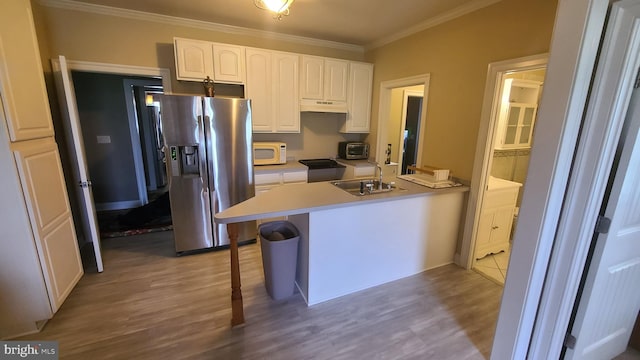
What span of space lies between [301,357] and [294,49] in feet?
12.0

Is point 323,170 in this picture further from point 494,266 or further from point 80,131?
point 80,131

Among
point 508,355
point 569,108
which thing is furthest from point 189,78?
point 508,355

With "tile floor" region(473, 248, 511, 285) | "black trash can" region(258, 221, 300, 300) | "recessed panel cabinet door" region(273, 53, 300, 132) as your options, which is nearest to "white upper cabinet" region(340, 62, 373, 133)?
"recessed panel cabinet door" region(273, 53, 300, 132)

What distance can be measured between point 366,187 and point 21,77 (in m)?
2.78

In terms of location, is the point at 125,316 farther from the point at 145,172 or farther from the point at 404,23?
the point at 404,23

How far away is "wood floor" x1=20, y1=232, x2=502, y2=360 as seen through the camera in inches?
70.4

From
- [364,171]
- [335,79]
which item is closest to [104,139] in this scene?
[335,79]

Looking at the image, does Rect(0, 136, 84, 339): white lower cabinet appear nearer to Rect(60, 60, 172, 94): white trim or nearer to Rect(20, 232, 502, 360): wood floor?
Rect(20, 232, 502, 360): wood floor

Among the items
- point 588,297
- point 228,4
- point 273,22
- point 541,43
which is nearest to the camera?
point 588,297

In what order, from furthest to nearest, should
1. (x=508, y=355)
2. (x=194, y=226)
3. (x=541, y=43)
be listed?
(x=194, y=226)
(x=541, y=43)
(x=508, y=355)

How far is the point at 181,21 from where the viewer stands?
312cm

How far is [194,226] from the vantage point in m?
2.93

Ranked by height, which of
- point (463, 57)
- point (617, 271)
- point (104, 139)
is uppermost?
point (463, 57)

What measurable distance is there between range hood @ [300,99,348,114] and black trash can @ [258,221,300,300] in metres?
1.97
